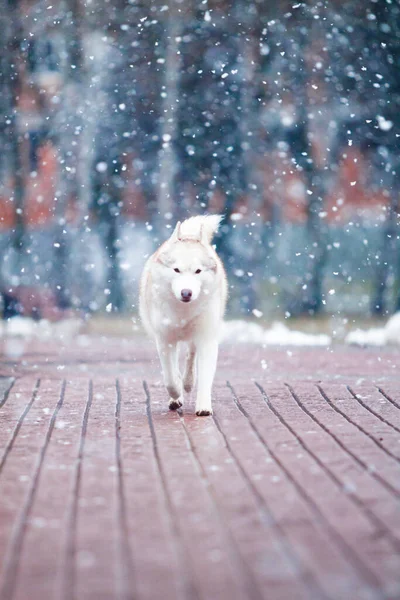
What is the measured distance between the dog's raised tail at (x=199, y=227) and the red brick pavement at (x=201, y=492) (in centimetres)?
128

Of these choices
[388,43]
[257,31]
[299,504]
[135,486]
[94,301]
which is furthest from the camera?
[94,301]

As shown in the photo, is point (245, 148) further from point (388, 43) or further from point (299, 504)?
point (299, 504)

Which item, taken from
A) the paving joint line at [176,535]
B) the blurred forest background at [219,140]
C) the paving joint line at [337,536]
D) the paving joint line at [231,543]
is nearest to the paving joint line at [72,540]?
the paving joint line at [176,535]

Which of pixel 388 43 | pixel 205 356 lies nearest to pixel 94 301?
pixel 388 43

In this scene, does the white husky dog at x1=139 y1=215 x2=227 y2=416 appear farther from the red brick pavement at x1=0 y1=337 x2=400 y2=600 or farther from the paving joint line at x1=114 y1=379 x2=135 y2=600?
the paving joint line at x1=114 y1=379 x2=135 y2=600

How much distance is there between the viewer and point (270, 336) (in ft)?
52.7

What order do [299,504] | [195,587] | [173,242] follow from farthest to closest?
1. [173,242]
2. [299,504]
3. [195,587]

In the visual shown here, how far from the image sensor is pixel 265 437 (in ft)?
22.0

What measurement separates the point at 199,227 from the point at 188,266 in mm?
671

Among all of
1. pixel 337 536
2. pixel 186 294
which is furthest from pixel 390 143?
pixel 337 536

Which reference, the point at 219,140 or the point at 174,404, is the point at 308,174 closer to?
the point at 219,140

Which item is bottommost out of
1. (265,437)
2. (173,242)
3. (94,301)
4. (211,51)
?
(94,301)

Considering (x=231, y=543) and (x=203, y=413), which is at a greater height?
(x=231, y=543)

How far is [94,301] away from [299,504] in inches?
743
